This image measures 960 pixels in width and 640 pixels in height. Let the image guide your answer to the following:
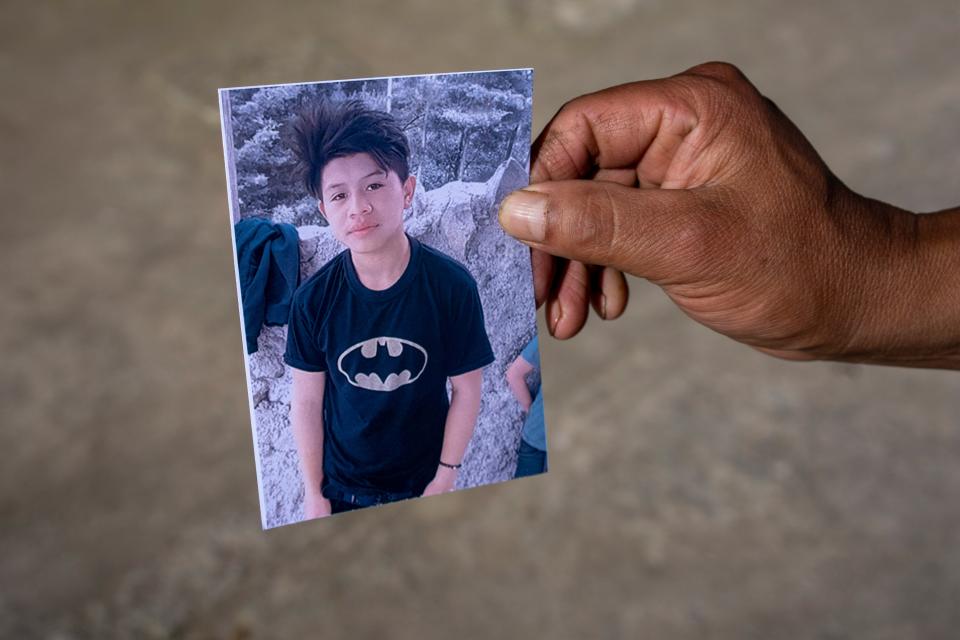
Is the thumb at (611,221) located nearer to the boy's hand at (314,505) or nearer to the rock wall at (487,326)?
the rock wall at (487,326)

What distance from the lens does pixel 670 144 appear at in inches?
49.3

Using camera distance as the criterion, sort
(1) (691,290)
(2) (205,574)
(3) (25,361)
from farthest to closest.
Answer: (3) (25,361) → (2) (205,574) → (1) (691,290)

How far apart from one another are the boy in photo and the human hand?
14 cm

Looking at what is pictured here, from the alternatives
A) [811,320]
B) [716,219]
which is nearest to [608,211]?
[716,219]

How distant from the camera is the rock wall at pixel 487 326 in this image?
1.08 meters

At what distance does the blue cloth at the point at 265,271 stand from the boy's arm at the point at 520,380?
1.04 ft

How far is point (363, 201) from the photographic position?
1083 mm

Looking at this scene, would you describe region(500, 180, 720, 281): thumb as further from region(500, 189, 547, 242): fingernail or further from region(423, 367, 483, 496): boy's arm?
region(423, 367, 483, 496): boy's arm

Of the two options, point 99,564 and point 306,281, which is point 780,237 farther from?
point 99,564

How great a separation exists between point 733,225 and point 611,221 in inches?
6.4

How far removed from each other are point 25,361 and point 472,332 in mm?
1819

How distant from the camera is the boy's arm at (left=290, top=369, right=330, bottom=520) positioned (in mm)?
1106

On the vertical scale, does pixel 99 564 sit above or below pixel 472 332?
below

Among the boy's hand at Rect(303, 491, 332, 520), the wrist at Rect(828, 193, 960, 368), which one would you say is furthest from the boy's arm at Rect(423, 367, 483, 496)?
the wrist at Rect(828, 193, 960, 368)
